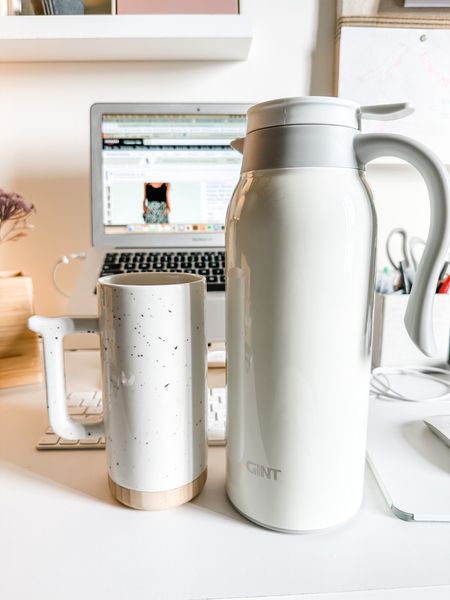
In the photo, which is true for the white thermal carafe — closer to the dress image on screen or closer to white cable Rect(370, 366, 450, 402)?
white cable Rect(370, 366, 450, 402)

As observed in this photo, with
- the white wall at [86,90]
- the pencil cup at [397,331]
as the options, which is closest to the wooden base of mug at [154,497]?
the pencil cup at [397,331]

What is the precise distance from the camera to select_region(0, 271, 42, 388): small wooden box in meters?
0.55

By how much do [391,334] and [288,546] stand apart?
1.41 feet

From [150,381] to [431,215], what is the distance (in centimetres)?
21

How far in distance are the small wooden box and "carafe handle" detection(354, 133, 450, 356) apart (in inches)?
17.9

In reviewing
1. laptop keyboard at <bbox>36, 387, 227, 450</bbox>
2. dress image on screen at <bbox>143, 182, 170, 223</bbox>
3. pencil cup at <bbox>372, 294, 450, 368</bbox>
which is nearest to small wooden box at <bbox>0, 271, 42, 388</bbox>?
laptop keyboard at <bbox>36, 387, 227, 450</bbox>

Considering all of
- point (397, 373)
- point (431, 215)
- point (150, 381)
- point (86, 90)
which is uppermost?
point (86, 90)

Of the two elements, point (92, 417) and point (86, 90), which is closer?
point (92, 417)

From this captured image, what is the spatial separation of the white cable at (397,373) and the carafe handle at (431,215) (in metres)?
0.29

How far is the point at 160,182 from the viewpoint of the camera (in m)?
0.70

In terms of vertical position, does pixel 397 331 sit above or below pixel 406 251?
below

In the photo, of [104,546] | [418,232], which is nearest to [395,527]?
[104,546]

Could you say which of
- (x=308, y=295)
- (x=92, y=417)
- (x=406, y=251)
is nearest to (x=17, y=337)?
(x=92, y=417)

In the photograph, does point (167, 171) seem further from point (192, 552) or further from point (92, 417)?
point (192, 552)
